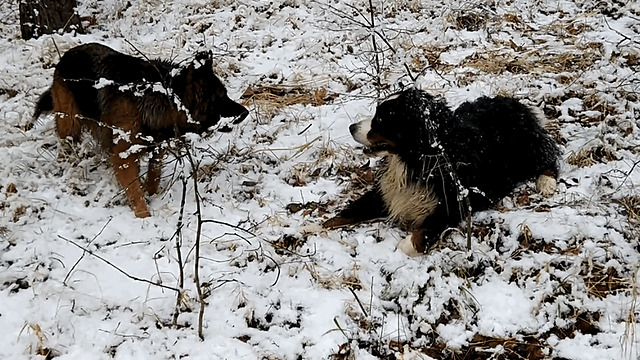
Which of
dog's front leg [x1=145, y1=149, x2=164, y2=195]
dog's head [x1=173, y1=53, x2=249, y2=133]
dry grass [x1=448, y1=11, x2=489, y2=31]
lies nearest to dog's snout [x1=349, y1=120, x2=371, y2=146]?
dog's head [x1=173, y1=53, x2=249, y2=133]

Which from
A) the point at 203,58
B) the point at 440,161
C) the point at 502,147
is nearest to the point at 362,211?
the point at 440,161

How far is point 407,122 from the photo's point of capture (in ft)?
12.7

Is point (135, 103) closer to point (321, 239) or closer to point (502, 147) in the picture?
point (321, 239)

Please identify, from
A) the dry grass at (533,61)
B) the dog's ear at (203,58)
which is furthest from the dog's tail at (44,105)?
the dry grass at (533,61)

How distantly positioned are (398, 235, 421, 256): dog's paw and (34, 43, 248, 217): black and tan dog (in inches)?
69.4

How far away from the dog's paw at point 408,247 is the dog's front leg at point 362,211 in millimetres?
345

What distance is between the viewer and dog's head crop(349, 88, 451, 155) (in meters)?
3.84

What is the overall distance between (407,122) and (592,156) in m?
2.01

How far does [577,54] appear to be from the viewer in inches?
256

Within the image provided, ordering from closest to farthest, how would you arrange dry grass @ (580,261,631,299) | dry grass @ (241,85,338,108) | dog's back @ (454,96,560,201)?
dry grass @ (580,261,631,299)
dog's back @ (454,96,560,201)
dry grass @ (241,85,338,108)

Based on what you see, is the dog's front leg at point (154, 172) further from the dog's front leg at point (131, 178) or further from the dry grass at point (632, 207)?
the dry grass at point (632, 207)

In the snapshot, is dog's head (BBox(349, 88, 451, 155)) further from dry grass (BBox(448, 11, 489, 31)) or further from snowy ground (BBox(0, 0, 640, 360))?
dry grass (BBox(448, 11, 489, 31))

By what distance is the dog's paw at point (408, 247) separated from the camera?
3961 millimetres

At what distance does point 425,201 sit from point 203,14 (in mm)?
5452
